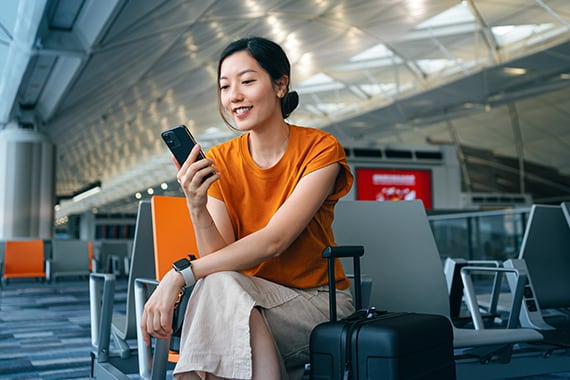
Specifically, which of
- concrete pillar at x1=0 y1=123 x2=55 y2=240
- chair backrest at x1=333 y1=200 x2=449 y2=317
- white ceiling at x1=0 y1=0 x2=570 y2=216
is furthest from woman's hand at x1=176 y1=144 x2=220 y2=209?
concrete pillar at x1=0 y1=123 x2=55 y2=240

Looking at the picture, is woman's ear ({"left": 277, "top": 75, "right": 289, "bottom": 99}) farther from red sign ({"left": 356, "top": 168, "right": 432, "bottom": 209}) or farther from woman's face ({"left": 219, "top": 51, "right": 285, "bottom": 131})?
red sign ({"left": 356, "top": 168, "right": 432, "bottom": 209})

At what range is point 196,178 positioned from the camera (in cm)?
157

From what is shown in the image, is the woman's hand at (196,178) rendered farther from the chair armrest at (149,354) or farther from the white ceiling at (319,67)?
the white ceiling at (319,67)

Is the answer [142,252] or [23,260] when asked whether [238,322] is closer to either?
[142,252]

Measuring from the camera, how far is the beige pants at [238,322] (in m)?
1.41

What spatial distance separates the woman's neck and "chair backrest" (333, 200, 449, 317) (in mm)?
861

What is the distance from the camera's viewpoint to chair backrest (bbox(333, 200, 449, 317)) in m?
2.63

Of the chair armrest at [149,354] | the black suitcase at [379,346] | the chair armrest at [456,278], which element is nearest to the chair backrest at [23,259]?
the chair armrest at [456,278]

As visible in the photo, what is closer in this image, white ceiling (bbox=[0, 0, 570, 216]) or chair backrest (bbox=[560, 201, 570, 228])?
chair backrest (bbox=[560, 201, 570, 228])

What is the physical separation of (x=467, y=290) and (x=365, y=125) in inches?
924

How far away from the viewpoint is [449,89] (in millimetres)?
19484

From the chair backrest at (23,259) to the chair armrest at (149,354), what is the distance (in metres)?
9.09

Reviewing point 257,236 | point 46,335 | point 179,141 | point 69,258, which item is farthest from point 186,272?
point 69,258

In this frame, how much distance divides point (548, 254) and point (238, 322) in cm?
273
